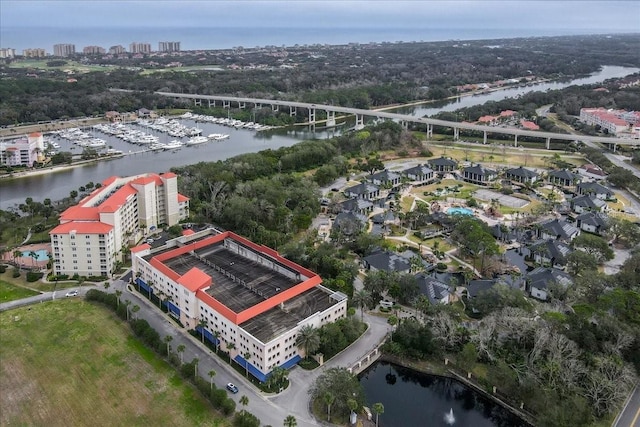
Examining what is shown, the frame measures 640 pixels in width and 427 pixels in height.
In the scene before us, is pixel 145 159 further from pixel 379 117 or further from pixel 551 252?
pixel 551 252

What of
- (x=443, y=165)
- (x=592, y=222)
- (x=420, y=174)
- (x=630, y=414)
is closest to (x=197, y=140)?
(x=420, y=174)

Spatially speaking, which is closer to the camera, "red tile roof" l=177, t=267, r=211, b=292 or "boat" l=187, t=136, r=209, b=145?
"red tile roof" l=177, t=267, r=211, b=292

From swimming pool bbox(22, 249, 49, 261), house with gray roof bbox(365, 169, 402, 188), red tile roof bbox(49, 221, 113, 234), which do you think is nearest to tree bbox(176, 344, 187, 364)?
red tile roof bbox(49, 221, 113, 234)

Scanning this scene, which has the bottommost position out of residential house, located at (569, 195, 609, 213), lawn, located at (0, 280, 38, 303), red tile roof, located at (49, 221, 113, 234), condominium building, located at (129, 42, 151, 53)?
lawn, located at (0, 280, 38, 303)

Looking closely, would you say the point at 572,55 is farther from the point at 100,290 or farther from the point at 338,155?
the point at 100,290

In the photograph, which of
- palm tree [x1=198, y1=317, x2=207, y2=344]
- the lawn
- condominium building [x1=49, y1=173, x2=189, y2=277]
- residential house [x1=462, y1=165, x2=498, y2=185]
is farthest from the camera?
residential house [x1=462, y1=165, x2=498, y2=185]

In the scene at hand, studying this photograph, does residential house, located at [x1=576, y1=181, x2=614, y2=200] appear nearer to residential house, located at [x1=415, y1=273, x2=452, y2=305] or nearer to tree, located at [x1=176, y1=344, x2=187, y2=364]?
residential house, located at [x1=415, y1=273, x2=452, y2=305]
